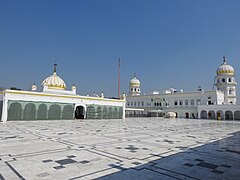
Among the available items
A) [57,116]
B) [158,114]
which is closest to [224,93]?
[158,114]

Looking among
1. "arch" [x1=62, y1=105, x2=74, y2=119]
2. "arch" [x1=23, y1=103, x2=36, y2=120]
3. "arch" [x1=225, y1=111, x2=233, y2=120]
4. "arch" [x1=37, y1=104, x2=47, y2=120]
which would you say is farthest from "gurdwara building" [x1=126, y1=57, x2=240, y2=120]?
"arch" [x1=23, y1=103, x2=36, y2=120]

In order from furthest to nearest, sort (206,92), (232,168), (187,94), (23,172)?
(187,94), (206,92), (232,168), (23,172)

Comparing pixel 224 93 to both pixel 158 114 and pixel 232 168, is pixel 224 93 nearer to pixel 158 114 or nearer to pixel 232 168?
pixel 158 114

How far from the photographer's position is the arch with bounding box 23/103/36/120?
22.3 meters

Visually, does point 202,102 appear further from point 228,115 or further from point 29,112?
point 29,112

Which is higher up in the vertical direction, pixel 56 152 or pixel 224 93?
pixel 224 93

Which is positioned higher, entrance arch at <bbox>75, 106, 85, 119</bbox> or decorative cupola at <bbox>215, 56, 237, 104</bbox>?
decorative cupola at <bbox>215, 56, 237, 104</bbox>

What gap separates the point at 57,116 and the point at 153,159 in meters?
22.3

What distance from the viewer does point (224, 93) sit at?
4378 centimetres

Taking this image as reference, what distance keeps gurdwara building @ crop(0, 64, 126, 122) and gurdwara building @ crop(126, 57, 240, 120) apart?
42.4 feet

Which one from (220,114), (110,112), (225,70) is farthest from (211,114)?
(110,112)

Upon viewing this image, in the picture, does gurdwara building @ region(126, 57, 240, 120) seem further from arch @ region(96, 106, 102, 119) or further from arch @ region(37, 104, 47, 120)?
arch @ region(37, 104, 47, 120)

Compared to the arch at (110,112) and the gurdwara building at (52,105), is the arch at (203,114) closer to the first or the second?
the gurdwara building at (52,105)

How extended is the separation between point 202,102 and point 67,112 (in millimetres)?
30596
